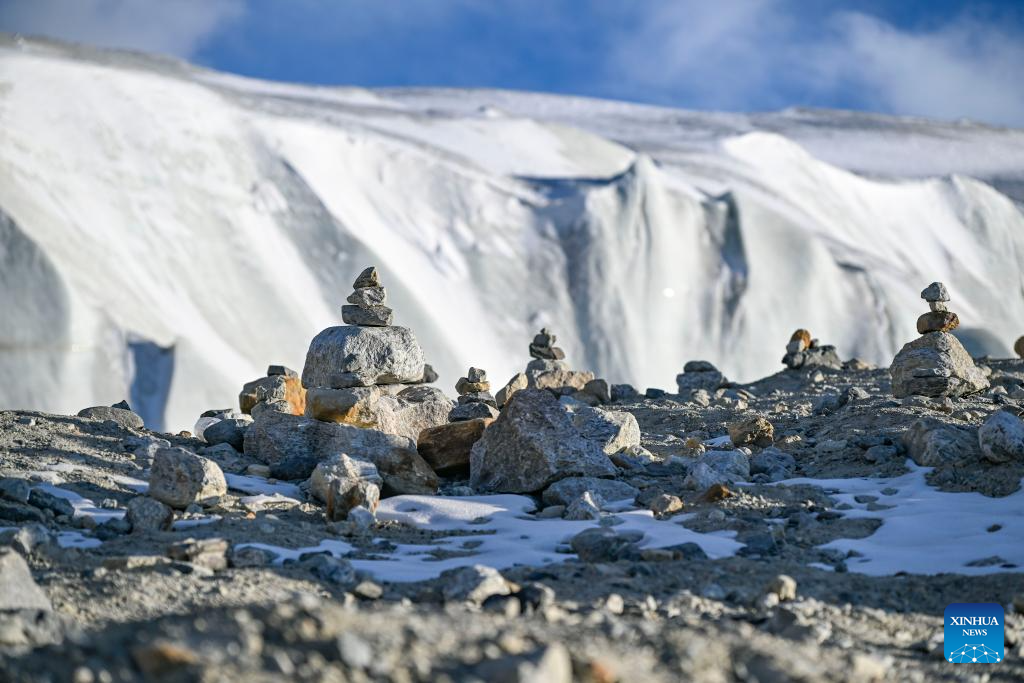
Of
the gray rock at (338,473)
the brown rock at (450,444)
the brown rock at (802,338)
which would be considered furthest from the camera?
the brown rock at (802,338)

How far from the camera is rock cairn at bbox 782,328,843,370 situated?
1473 centimetres

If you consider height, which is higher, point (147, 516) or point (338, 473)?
point (338, 473)

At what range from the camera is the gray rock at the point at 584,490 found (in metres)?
7.21

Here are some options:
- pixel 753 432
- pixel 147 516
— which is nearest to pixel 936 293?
pixel 753 432

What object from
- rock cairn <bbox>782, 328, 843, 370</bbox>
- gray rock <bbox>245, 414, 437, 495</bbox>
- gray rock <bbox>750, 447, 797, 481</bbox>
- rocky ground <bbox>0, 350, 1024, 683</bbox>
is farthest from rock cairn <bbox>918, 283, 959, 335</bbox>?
gray rock <bbox>245, 414, 437, 495</bbox>

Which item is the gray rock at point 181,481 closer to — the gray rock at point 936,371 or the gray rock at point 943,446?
the gray rock at point 943,446

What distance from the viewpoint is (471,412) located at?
9555mm

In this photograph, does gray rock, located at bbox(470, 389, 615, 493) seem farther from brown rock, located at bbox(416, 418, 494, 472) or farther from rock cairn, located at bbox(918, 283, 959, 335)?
rock cairn, located at bbox(918, 283, 959, 335)

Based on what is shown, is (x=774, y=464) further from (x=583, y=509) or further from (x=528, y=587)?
(x=528, y=587)

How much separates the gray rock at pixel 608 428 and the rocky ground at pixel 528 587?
20cm

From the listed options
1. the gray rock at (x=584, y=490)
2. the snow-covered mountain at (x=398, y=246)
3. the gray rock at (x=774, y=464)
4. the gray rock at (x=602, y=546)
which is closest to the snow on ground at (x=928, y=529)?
the gray rock at (x=774, y=464)

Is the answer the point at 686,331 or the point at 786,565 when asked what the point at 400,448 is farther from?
the point at 686,331

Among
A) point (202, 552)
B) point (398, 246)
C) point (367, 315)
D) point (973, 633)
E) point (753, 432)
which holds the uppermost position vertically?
point (398, 246)

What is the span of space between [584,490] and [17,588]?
13.0 feet
